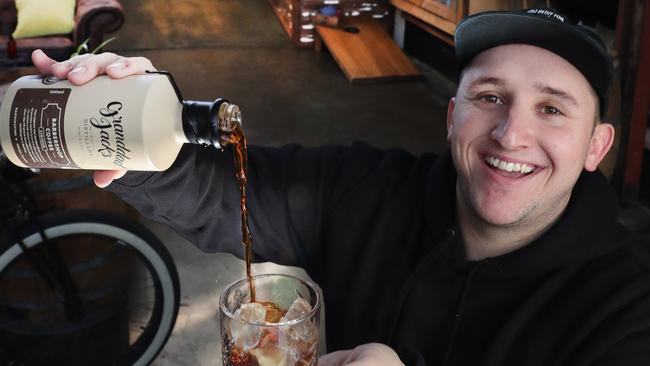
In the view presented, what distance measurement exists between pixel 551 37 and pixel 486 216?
371 millimetres

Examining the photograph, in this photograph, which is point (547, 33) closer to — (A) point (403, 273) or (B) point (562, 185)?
(B) point (562, 185)

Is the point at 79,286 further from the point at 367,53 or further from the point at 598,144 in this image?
the point at 367,53

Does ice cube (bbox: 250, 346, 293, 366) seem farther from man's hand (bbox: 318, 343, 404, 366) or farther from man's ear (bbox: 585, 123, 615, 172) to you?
man's ear (bbox: 585, 123, 615, 172)

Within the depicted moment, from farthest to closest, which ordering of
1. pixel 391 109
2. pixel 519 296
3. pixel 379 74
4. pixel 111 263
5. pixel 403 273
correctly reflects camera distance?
pixel 379 74, pixel 391 109, pixel 111 263, pixel 403 273, pixel 519 296

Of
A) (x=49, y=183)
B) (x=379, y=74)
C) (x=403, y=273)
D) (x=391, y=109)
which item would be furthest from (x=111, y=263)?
(x=379, y=74)

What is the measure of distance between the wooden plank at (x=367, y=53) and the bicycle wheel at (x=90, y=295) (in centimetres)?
369

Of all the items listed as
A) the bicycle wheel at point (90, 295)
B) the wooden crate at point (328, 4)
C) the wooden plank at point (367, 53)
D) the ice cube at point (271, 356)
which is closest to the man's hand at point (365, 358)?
the ice cube at point (271, 356)

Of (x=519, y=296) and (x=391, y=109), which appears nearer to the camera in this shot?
(x=519, y=296)

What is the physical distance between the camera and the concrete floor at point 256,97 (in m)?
2.99

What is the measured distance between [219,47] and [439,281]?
6273mm

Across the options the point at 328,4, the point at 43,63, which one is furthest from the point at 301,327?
the point at 328,4

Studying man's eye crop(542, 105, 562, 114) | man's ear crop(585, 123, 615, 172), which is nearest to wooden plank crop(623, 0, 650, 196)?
man's ear crop(585, 123, 615, 172)

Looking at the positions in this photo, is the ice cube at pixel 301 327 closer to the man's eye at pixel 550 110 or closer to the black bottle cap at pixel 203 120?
the black bottle cap at pixel 203 120

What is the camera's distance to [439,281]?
52.5 inches
